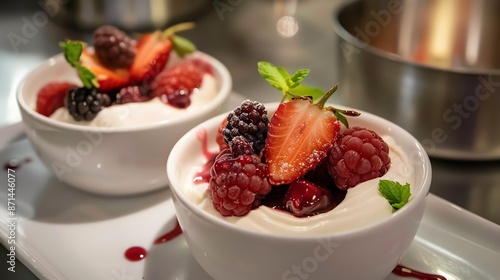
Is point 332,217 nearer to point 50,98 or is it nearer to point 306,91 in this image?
point 306,91

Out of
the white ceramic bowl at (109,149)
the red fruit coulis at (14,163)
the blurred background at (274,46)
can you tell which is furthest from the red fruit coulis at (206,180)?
the red fruit coulis at (14,163)

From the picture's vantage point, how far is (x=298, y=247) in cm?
93

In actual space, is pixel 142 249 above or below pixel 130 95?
below

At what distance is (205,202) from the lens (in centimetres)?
108

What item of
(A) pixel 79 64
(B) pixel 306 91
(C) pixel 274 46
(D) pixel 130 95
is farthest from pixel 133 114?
(C) pixel 274 46

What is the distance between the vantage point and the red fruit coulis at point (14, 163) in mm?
1489

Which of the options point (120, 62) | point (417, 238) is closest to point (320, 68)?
point (120, 62)

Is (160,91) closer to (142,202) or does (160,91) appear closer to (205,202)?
(142,202)

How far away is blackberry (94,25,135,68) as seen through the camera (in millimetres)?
1469

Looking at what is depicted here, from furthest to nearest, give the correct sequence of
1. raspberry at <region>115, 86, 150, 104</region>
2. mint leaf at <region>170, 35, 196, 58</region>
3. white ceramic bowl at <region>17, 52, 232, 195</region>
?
mint leaf at <region>170, 35, 196, 58</region> → raspberry at <region>115, 86, 150, 104</region> → white ceramic bowl at <region>17, 52, 232, 195</region>

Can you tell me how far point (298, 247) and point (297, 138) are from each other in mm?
223

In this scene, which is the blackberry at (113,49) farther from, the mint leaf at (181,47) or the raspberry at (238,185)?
the raspberry at (238,185)

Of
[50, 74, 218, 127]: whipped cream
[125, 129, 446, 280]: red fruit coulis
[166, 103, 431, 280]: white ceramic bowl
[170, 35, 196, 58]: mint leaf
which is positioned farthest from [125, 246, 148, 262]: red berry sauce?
[170, 35, 196, 58]: mint leaf

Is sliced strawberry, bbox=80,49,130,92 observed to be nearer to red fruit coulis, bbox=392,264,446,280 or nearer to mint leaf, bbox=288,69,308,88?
mint leaf, bbox=288,69,308,88
